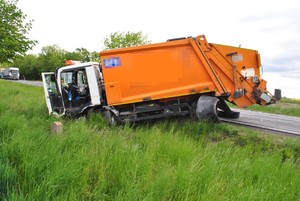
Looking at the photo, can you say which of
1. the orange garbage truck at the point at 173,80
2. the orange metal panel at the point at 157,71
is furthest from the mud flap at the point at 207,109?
the orange metal panel at the point at 157,71

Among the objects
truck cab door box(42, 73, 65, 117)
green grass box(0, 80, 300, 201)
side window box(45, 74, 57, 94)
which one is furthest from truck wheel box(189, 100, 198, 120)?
side window box(45, 74, 57, 94)

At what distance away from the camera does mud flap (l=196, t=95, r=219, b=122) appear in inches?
277

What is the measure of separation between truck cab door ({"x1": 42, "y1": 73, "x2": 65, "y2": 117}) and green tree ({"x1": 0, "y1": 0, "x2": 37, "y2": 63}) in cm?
934

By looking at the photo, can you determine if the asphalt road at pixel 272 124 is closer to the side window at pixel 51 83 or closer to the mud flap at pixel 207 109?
the mud flap at pixel 207 109

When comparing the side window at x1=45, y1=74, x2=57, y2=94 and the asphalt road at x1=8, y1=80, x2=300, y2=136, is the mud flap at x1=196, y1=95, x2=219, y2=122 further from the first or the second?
the side window at x1=45, y1=74, x2=57, y2=94

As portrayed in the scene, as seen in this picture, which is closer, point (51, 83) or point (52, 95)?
point (52, 95)

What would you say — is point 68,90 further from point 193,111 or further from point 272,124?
point 272,124

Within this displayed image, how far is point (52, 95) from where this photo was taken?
8578 millimetres

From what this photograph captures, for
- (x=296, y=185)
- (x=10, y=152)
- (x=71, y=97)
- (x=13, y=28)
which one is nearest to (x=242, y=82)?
(x=296, y=185)

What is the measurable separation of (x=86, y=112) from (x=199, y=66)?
385cm

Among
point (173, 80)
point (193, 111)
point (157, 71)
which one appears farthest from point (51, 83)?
point (193, 111)

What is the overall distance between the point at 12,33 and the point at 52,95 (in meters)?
11.4

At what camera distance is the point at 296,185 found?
11.0 ft

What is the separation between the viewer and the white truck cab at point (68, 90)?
8.32 m
